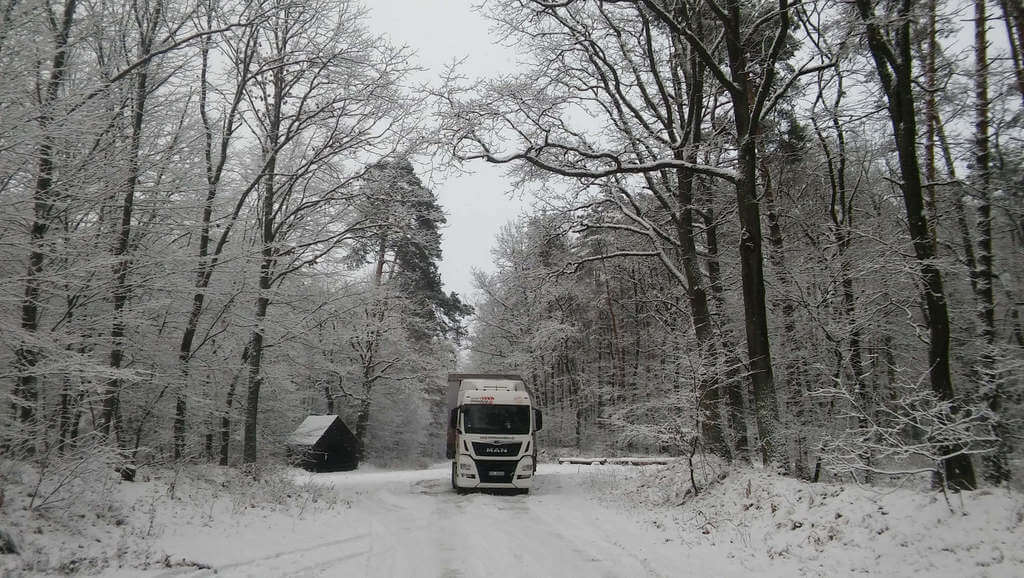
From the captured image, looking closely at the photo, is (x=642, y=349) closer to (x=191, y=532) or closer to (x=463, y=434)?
(x=463, y=434)

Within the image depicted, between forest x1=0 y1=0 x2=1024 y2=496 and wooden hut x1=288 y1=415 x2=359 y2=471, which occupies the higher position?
forest x1=0 y1=0 x2=1024 y2=496

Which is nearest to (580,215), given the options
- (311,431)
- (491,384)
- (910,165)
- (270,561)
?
(491,384)

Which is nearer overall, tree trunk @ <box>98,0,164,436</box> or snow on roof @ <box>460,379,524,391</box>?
tree trunk @ <box>98,0,164,436</box>

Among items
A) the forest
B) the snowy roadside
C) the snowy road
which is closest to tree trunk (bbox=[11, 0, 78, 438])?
the forest

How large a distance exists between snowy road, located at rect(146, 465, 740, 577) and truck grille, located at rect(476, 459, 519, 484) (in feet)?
8.28

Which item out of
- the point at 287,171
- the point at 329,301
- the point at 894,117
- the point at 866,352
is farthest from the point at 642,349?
the point at 894,117

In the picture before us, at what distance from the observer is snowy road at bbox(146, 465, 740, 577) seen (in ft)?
22.6

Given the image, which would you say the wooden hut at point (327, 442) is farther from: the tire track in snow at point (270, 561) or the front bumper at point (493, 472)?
the tire track in snow at point (270, 561)

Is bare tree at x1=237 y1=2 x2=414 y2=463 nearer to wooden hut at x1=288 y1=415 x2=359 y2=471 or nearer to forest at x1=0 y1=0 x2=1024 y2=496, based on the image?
forest at x1=0 y1=0 x2=1024 y2=496

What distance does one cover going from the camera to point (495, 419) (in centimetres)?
1630

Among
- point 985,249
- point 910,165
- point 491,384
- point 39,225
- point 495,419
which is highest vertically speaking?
point 910,165

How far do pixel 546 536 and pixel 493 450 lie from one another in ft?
22.4

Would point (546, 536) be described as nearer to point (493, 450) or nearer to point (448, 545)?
point (448, 545)

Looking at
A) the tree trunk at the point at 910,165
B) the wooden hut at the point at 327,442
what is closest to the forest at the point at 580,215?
the tree trunk at the point at 910,165
